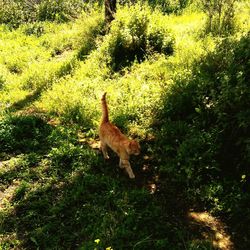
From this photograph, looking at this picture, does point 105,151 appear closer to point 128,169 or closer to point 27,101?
point 128,169

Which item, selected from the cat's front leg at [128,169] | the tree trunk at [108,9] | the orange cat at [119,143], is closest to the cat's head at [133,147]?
the orange cat at [119,143]

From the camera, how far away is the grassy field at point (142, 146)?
5453 millimetres

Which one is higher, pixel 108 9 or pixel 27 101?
pixel 108 9

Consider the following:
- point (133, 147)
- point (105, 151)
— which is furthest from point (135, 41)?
point (133, 147)

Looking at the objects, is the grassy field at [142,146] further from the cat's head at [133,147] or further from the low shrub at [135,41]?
the cat's head at [133,147]

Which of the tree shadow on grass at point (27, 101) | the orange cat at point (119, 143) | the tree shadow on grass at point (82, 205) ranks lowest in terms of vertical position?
the tree shadow on grass at point (27, 101)

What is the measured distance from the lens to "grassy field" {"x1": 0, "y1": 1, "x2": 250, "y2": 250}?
545cm

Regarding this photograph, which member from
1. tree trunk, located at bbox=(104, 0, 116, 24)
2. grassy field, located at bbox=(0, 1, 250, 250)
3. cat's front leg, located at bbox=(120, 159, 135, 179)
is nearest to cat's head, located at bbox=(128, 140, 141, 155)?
cat's front leg, located at bbox=(120, 159, 135, 179)

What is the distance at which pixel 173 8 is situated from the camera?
48.8 feet

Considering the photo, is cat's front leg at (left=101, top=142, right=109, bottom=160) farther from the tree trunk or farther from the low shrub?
the tree trunk

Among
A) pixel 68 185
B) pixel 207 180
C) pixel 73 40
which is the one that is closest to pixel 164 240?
pixel 207 180

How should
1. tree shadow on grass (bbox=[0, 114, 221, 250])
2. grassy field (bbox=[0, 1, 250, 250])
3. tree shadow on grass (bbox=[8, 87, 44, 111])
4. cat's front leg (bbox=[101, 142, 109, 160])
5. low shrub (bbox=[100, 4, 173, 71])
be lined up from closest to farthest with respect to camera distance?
1. tree shadow on grass (bbox=[0, 114, 221, 250])
2. grassy field (bbox=[0, 1, 250, 250])
3. cat's front leg (bbox=[101, 142, 109, 160])
4. tree shadow on grass (bbox=[8, 87, 44, 111])
5. low shrub (bbox=[100, 4, 173, 71])

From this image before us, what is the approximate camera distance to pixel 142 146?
7.21 metres

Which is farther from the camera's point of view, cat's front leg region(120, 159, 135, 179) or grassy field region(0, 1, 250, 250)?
cat's front leg region(120, 159, 135, 179)
